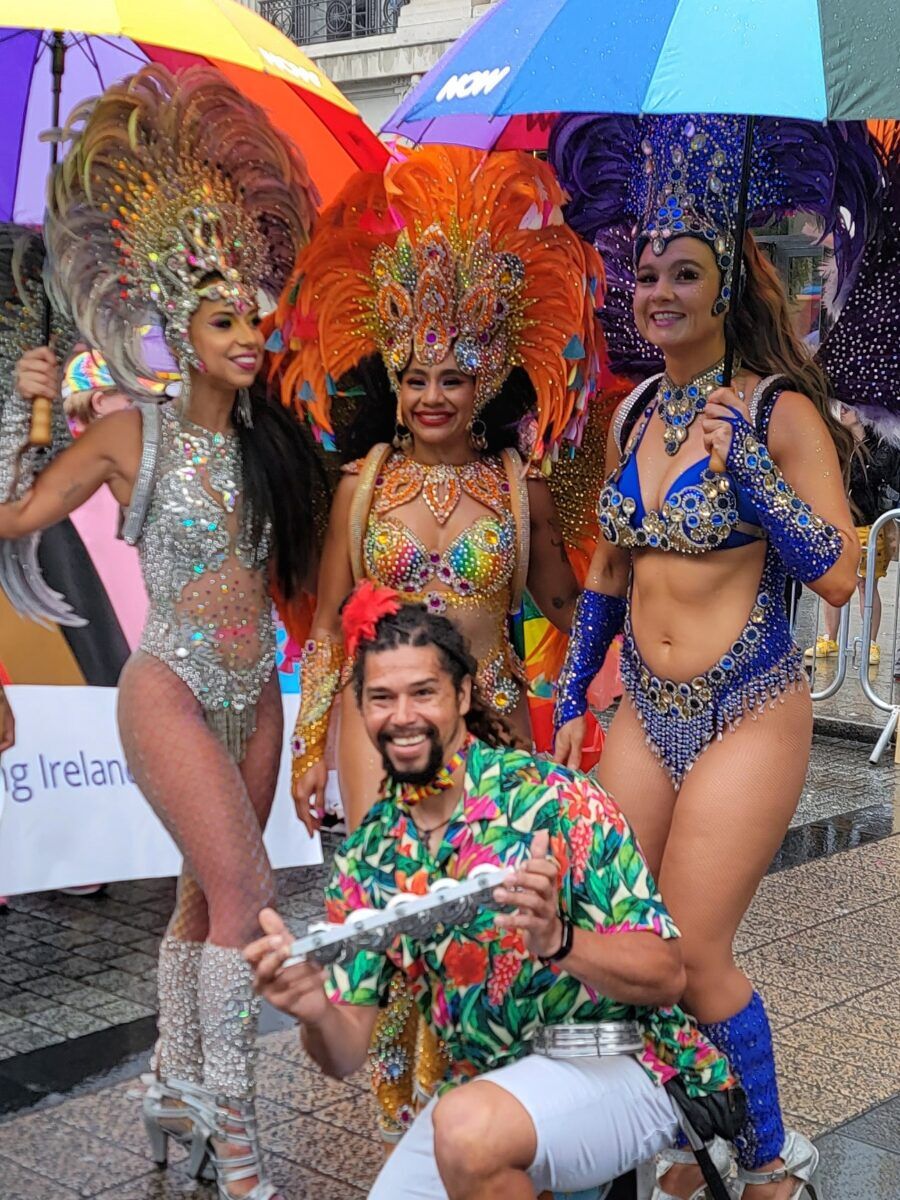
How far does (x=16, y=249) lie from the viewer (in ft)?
11.9

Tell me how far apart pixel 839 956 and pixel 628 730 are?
6.69 feet

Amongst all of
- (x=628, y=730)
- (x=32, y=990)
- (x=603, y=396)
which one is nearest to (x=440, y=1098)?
(x=628, y=730)

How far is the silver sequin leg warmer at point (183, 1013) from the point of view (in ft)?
11.3

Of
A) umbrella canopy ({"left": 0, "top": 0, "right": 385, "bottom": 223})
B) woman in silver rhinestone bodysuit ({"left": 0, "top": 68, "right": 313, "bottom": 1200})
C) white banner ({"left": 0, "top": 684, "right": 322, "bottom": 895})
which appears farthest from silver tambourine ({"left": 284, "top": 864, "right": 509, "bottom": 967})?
white banner ({"left": 0, "top": 684, "right": 322, "bottom": 895})

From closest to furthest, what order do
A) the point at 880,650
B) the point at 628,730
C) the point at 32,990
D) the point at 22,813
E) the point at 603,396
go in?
the point at 628,730, the point at 603,396, the point at 32,990, the point at 22,813, the point at 880,650

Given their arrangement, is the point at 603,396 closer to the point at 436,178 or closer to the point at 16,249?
the point at 436,178

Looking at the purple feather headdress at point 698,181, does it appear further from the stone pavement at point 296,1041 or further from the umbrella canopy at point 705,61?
the stone pavement at point 296,1041

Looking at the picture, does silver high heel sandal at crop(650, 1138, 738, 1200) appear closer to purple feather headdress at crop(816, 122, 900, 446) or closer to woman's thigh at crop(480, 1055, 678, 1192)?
woman's thigh at crop(480, 1055, 678, 1192)

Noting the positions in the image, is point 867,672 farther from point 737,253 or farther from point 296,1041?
point 737,253

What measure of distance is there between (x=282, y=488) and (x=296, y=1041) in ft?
5.20

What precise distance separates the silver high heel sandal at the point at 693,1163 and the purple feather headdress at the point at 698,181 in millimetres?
1705

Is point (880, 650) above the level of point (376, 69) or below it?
below

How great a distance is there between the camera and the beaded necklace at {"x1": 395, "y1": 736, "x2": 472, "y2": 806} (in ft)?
8.43

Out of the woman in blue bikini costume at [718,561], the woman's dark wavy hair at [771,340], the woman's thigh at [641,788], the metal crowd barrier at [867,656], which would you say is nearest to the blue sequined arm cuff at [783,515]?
the woman in blue bikini costume at [718,561]
